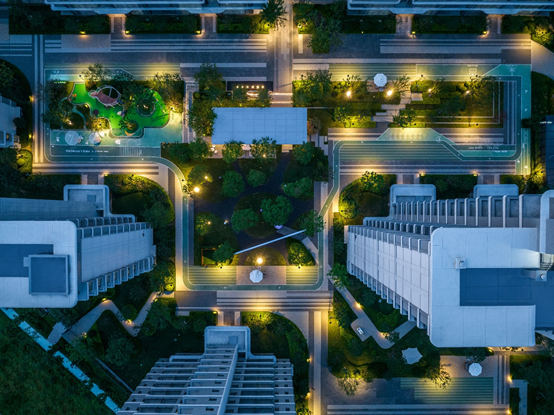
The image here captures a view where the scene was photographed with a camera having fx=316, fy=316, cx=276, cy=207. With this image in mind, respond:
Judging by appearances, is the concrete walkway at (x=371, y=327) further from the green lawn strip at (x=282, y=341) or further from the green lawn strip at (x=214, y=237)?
the green lawn strip at (x=214, y=237)

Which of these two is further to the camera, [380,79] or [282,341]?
[282,341]

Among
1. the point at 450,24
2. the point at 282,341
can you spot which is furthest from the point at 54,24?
the point at 450,24

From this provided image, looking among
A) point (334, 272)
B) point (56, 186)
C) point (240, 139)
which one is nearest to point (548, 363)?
point (334, 272)

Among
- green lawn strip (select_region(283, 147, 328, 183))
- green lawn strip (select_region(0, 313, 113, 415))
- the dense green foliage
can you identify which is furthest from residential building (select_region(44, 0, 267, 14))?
green lawn strip (select_region(0, 313, 113, 415))

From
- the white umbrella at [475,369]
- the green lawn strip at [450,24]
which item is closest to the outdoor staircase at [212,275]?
the white umbrella at [475,369]

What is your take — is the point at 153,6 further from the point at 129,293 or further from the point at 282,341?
the point at 282,341

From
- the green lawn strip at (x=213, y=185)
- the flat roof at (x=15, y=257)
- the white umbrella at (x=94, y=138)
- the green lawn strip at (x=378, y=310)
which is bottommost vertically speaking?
the green lawn strip at (x=378, y=310)

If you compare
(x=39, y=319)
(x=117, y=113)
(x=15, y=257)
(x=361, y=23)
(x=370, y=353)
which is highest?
(x=361, y=23)
